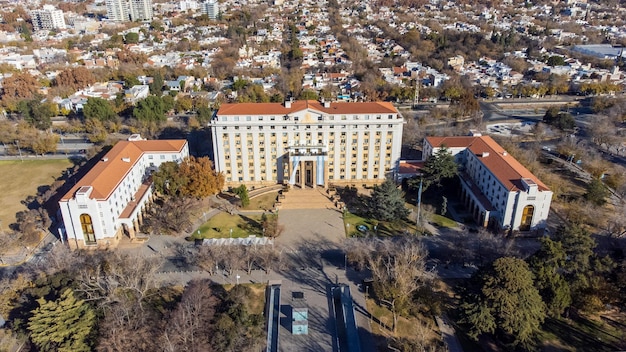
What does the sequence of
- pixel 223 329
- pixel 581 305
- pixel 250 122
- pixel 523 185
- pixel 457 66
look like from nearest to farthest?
1. pixel 223 329
2. pixel 581 305
3. pixel 523 185
4. pixel 250 122
5. pixel 457 66

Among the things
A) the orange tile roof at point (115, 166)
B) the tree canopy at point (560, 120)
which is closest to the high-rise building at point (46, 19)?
the orange tile roof at point (115, 166)

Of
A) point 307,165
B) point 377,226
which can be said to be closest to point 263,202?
point 307,165

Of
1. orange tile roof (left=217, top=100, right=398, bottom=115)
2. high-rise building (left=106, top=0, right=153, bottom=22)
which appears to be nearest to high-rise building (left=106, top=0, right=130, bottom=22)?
high-rise building (left=106, top=0, right=153, bottom=22)

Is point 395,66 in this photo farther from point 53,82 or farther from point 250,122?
point 53,82

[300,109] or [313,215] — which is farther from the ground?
[300,109]

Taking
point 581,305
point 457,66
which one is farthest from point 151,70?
point 581,305

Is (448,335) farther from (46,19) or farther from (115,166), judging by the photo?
(46,19)
